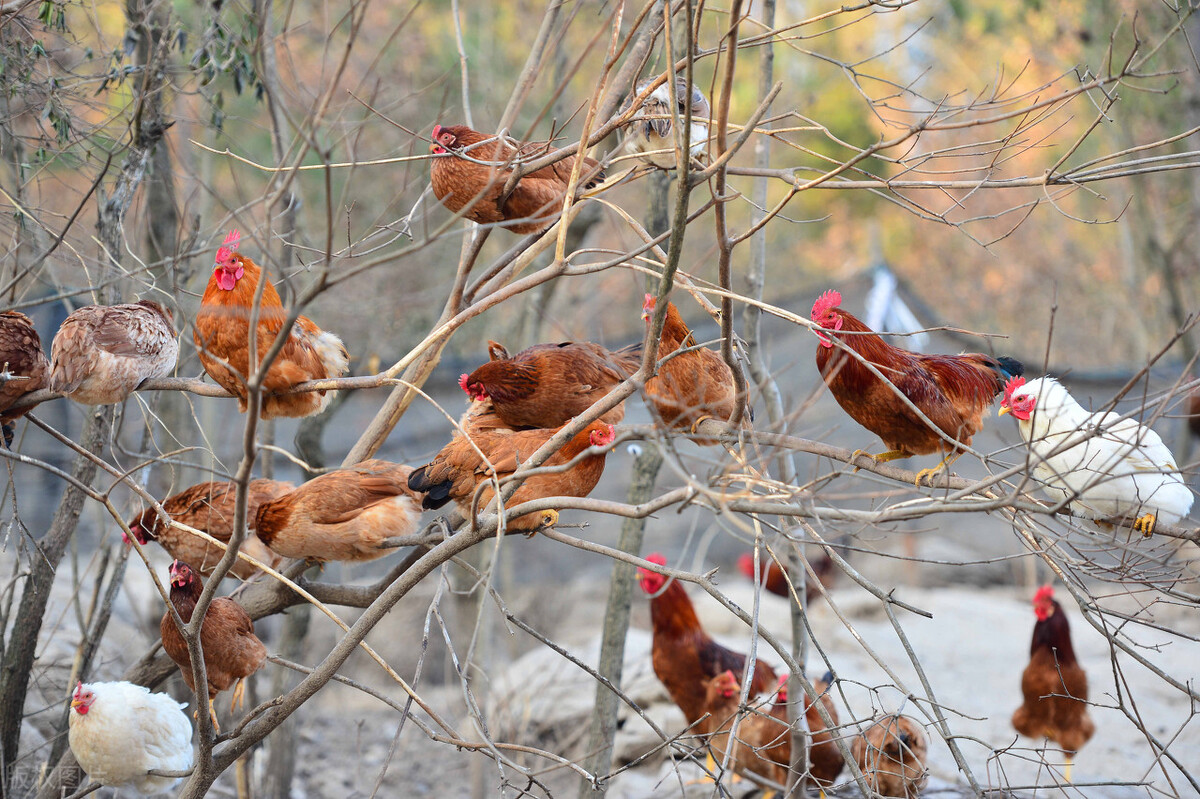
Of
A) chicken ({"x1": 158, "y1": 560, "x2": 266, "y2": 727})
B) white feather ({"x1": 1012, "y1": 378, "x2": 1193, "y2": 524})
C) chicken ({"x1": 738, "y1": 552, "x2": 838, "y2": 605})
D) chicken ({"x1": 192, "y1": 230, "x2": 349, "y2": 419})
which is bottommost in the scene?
chicken ({"x1": 158, "y1": 560, "x2": 266, "y2": 727})

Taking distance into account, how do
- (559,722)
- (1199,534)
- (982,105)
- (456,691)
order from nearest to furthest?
(1199,534)
(982,105)
(559,722)
(456,691)

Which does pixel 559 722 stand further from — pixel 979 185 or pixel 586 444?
pixel 979 185

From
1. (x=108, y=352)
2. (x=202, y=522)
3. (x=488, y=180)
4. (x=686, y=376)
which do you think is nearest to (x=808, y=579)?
(x=686, y=376)

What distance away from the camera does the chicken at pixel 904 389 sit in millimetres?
2898

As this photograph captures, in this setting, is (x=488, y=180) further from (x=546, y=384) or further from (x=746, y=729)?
(x=746, y=729)

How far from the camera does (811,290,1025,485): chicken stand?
2.90 m

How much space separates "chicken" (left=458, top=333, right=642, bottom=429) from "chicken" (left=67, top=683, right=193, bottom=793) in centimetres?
164

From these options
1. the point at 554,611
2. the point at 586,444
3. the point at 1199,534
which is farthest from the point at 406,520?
the point at 554,611

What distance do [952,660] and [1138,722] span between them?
5.31 m

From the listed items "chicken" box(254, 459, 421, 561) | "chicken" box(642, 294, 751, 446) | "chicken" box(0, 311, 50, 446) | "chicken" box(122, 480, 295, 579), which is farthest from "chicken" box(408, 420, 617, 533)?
"chicken" box(0, 311, 50, 446)

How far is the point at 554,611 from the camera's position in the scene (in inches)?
327

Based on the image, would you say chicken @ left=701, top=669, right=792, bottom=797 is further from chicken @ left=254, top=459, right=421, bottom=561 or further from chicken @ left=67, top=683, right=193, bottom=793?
chicken @ left=67, top=683, right=193, bottom=793

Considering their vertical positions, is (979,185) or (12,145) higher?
(12,145)

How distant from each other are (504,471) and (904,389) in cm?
129
